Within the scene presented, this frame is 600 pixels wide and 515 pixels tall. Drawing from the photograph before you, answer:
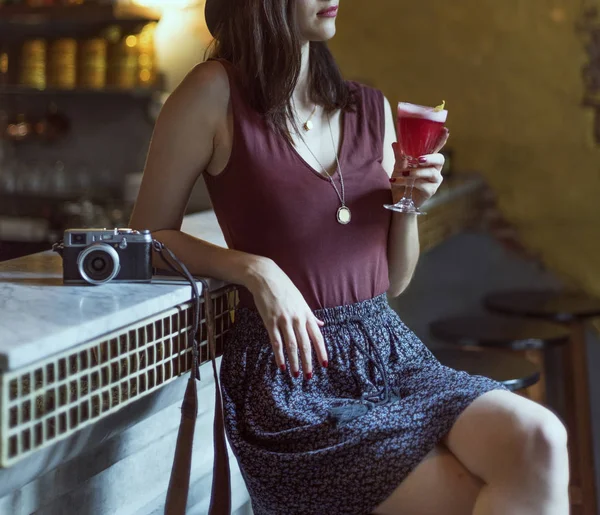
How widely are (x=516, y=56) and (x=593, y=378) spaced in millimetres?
1352

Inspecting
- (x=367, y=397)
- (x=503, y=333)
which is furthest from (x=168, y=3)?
(x=367, y=397)

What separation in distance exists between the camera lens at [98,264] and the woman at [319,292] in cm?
20

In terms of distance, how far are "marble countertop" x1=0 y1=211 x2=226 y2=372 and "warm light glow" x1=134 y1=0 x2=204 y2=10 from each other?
1.85 meters

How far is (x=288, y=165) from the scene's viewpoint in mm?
1725

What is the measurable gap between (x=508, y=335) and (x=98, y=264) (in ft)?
5.24

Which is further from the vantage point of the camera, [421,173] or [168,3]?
[168,3]

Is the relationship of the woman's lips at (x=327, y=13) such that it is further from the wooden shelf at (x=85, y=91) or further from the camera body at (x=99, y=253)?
the wooden shelf at (x=85, y=91)

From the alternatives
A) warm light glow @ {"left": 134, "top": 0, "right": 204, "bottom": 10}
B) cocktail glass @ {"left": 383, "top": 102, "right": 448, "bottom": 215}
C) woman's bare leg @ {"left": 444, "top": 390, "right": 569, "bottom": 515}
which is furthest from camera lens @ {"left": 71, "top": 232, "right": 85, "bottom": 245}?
warm light glow @ {"left": 134, "top": 0, "right": 204, "bottom": 10}

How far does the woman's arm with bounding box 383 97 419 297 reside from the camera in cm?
185

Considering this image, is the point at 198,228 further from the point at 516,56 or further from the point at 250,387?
the point at 516,56

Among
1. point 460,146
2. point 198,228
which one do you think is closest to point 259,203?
point 198,228

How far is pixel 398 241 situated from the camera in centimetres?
186

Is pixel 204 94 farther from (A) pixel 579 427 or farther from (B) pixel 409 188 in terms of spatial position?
(A) pixel 579 427

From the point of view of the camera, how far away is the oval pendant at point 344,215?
1.74m
